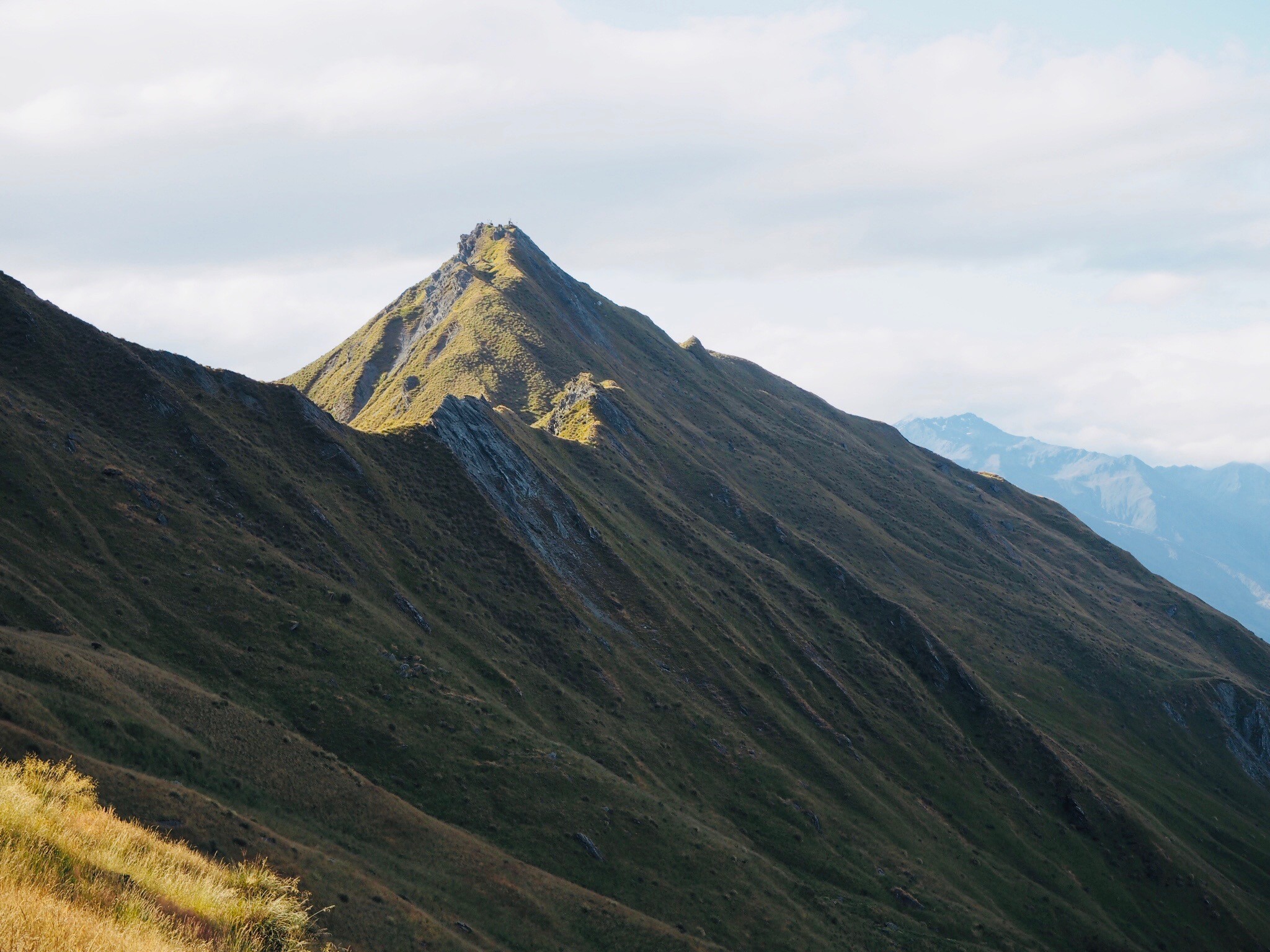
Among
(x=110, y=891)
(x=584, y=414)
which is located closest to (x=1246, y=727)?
(x=584, y=414)

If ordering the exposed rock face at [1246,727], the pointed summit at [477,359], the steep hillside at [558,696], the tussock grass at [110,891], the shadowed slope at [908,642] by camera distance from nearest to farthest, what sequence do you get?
1. the tussock grass at [110,891]
2. the steep hillside at [558,696]
3. the shadowed slope at [908,642]
4. the exposed rock face at [1246,727]
5. the pointed summit at [477,359]

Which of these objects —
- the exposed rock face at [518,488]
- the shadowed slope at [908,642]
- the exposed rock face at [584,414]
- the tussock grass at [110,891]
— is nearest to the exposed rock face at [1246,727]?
the shadowed slope at [908,642]

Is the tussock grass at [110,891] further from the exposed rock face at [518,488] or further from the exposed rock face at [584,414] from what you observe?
the exposed rock face at [584,414]

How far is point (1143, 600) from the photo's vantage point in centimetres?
19650

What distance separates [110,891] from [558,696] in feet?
190

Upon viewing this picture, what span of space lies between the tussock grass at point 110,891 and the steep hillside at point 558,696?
13.9 m

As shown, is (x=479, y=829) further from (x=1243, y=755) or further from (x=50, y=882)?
(x=1243, y=755)

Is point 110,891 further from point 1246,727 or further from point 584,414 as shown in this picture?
point 1246,727

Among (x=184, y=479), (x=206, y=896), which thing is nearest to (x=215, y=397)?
(x=184, y=479)

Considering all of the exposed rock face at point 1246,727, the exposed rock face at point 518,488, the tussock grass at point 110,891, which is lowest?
the tussock grass at point 110,891

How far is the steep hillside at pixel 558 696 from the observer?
4591 cm

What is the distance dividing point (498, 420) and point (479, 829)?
64.9 metres

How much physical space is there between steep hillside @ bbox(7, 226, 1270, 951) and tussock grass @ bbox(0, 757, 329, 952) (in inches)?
547

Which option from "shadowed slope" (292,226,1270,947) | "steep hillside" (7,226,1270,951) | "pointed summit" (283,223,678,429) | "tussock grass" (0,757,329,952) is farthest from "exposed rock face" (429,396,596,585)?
"tussock grass" (0,757,329,952)
